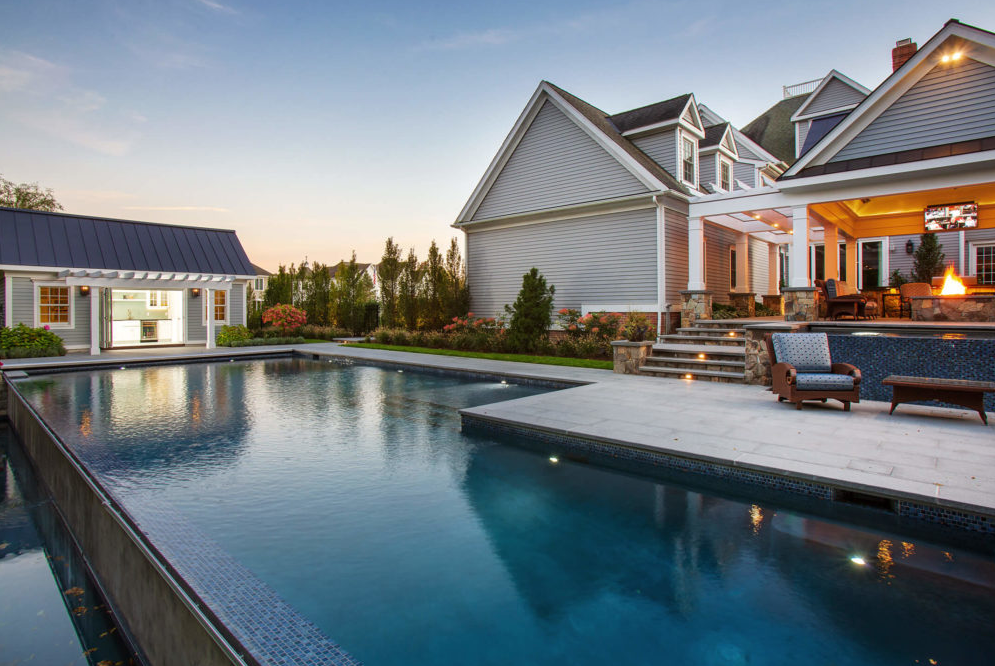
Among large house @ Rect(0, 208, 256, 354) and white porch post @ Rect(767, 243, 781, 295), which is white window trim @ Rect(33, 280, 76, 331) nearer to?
large house @ Rect(0, 208, 256, 354)

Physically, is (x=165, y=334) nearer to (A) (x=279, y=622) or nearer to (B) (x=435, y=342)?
(B) (x=435, y=342)

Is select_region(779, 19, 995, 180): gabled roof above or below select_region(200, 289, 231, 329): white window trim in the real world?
above

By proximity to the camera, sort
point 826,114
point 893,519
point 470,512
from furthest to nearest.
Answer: point 826,114 < point 470,512 < point 893,519

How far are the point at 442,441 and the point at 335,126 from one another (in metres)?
15.3

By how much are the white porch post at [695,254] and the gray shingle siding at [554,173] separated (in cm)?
166

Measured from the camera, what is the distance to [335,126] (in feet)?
59.2

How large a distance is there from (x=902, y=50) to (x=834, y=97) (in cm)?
185

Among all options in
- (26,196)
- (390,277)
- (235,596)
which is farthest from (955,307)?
(26,196)

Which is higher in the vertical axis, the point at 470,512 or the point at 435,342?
the point at 435,342

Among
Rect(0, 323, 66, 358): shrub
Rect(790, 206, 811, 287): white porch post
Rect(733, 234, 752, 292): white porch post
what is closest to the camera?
Rect(790, 206, 811, 287): white porch post

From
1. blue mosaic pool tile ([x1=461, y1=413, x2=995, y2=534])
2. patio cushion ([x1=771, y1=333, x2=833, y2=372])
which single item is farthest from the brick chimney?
blue mosaic pool tile ([x1=461, y1=413, x2=995, y2=534])

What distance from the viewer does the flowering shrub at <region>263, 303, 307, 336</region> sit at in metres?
21.2

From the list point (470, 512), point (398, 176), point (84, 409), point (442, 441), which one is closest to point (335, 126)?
point (398, 176)

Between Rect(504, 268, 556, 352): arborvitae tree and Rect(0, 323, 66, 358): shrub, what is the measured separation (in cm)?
1418
